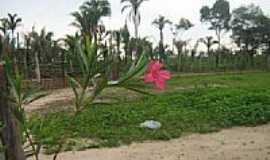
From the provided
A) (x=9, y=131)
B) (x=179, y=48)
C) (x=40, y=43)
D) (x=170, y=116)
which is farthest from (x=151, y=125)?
(x=179, y=48)

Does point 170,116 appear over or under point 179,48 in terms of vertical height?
under

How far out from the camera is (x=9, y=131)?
4.74 ft

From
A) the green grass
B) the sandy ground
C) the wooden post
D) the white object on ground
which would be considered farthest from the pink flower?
the white object on ground

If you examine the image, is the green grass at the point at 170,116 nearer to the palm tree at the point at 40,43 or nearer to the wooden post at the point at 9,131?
the wooden post at the point at 9,131

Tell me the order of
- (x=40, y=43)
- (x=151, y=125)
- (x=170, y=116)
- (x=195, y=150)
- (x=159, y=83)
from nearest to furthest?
(x=159, y=83) → (x=195, y=150) → (x=151, y=125) → (x=170, y=116) → (x=40, y=43)

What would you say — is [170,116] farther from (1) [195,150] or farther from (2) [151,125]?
(1) [195,150]

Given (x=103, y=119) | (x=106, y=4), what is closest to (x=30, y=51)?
(x=106, y=4)

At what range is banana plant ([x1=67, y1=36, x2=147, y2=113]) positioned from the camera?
4.55 feet

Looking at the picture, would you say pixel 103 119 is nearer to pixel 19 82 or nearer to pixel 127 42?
pixel 19 82

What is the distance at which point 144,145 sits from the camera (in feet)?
25.0

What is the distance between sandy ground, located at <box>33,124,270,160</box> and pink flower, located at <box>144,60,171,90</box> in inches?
209

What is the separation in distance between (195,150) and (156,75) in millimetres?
5911

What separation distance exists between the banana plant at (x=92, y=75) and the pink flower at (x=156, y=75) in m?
0.02

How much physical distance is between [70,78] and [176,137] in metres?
6.85
